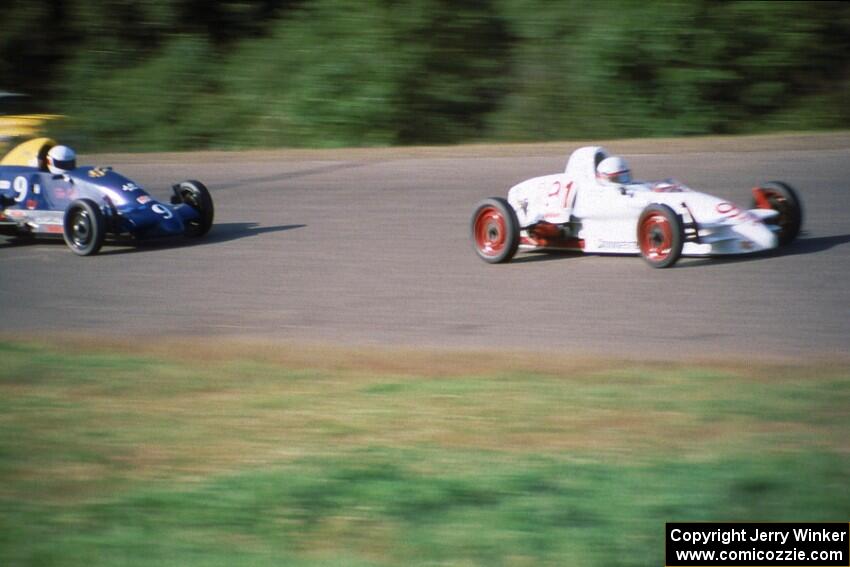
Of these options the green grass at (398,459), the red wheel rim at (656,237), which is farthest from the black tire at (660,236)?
the green grass at (398,459)

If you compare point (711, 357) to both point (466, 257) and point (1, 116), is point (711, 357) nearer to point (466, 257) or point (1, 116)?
point (466, 257)

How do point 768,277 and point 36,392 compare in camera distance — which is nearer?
point 36,392

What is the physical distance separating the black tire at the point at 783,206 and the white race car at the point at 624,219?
0.01 meters

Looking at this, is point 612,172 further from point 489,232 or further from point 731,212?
point 489,232

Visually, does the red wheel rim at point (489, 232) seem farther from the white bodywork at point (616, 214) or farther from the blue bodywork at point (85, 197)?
the blue bodywork at point (85, 197)

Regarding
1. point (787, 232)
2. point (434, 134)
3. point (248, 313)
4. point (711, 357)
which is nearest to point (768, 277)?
point (787, 232)

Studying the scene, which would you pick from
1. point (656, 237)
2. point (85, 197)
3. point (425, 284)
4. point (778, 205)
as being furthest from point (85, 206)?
point (778, 205)

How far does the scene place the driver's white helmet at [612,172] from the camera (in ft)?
40.8

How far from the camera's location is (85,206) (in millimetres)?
13438

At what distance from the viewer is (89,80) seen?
30.3 meters

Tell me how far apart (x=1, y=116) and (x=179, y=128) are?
6.32 metres

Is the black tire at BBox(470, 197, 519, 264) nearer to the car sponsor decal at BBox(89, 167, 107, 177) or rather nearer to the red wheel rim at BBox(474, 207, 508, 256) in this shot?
the red wheel rim at BBox(474, 207, 508, 256)

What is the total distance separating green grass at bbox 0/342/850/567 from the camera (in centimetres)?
550

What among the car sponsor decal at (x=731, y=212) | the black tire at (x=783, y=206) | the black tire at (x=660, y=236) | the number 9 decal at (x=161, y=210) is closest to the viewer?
the black tire at (x=660, y=236)
